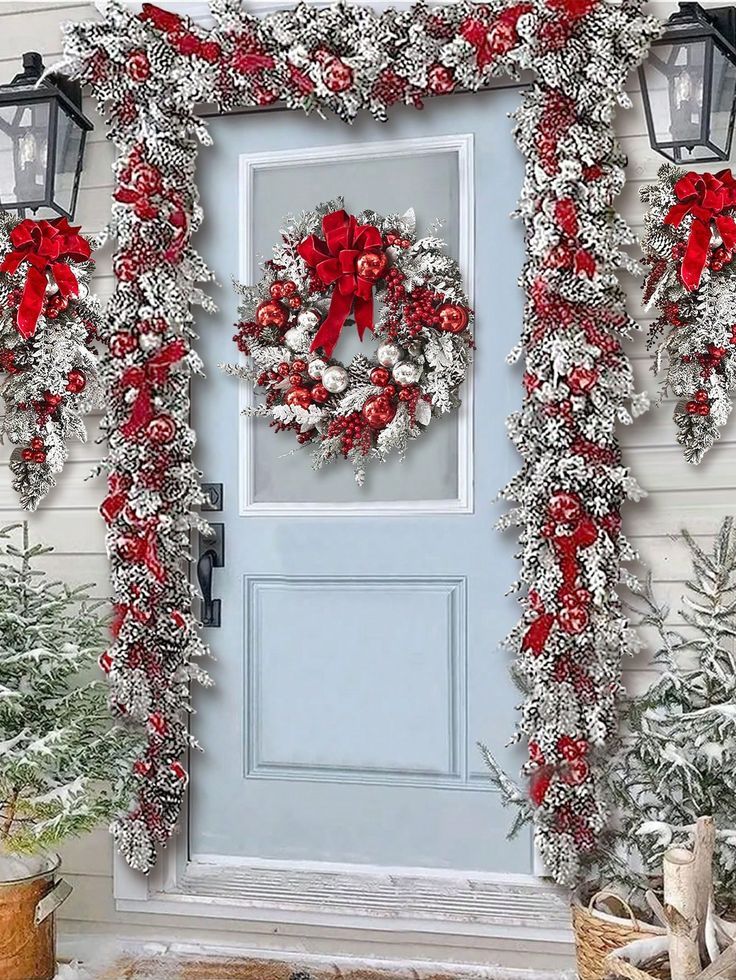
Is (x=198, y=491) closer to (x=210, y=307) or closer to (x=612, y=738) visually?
(x=210, y=307)

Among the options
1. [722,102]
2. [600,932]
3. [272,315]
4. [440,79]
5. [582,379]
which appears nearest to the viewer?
[600,932]

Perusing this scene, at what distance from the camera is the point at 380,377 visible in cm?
262

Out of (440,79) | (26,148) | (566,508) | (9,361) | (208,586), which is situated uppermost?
(440,79)

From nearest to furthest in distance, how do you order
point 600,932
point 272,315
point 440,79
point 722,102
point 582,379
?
point 600,932
point 722,102
point 582,379
point 440,79
point 272,315

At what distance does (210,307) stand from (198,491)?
44cm

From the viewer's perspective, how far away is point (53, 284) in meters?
2.84

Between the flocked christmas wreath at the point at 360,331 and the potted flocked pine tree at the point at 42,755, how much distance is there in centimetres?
70

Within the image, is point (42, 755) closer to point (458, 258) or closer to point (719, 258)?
point (458, 258)

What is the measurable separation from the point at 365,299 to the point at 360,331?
74mm

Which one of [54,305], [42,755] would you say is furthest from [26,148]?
[42,755]

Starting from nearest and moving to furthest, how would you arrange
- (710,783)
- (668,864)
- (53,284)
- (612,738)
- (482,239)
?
1. (668,864)
2. (710,783)
3. (612,738)
4. (482,239)
5. (53,284)

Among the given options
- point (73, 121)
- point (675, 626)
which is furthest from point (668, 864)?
point (73, 121)

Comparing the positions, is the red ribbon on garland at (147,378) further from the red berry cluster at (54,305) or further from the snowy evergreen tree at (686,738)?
the snowy evergreen tree at (686,738)

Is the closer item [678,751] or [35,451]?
[678,751]
